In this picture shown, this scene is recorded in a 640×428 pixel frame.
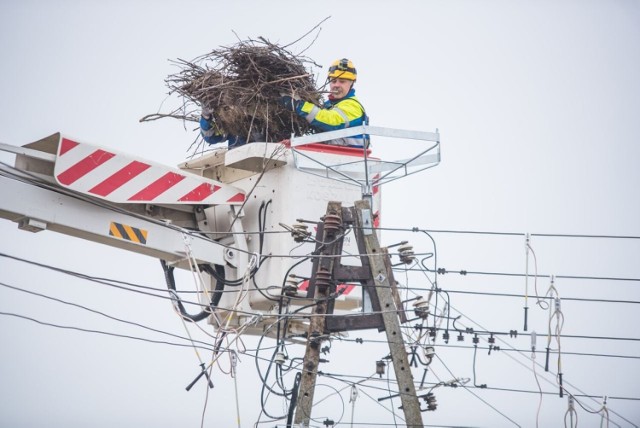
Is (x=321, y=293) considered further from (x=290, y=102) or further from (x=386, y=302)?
(x=290, y=102)

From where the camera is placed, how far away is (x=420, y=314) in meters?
9.49

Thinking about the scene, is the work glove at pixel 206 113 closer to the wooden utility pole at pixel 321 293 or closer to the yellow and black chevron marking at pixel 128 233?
the yellow and black chevron marking at pixel 128 233

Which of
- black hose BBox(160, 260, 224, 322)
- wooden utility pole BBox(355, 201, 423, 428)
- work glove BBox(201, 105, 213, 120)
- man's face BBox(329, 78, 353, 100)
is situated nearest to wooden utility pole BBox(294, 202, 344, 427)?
wooden utility pole BBox(355, 201, 423, 428)

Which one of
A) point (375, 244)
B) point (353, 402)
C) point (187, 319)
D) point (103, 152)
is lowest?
point (353, 402)

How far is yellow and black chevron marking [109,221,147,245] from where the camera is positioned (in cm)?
920

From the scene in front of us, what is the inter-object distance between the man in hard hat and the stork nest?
0.42ft

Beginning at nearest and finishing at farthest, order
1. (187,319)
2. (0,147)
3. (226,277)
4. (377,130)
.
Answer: (0,147), (377,130), (187,319), (226,277)

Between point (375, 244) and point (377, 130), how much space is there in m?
0.99

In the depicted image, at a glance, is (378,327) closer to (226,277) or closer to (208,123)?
(226,277)

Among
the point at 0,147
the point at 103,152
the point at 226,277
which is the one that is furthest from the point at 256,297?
the point at 0,147

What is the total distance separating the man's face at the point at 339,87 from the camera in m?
10.9

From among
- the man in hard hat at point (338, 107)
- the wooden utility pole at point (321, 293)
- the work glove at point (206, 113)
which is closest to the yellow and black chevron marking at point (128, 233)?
the wooden utility pole at point (321, 293)

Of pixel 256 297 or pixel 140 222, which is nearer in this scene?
pixel 140 222

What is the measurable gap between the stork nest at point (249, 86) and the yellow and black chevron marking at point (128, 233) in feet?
4.52
